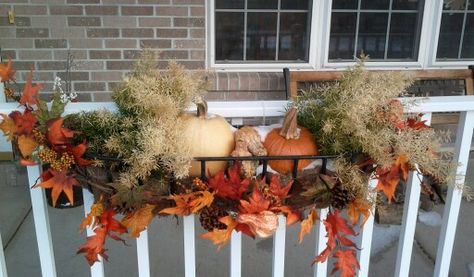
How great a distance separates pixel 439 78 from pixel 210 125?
105 inches

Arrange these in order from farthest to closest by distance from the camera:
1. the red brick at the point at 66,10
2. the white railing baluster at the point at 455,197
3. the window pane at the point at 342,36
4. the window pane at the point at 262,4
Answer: the window pane at the point at 342,36 → the window pane at the point at 262,4 → the red brick at the point at 66,10 → the white railing baluster at the point at 455,197

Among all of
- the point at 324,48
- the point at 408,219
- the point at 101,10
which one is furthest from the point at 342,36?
the point at 408,219

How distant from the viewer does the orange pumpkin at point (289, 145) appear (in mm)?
1040

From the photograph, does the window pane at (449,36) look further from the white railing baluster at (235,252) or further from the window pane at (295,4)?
the white railing baluster at (235,252)

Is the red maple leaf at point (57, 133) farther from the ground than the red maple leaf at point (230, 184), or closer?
farther from the ground

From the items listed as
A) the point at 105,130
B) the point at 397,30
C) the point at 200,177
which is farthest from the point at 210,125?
the point at 397,30

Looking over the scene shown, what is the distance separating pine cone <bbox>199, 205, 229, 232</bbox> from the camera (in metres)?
1.07

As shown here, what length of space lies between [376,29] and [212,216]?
2810 mm

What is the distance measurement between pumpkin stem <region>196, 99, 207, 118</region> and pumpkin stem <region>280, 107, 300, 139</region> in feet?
0.67

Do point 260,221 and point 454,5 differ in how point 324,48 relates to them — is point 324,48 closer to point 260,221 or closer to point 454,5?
point 454,5

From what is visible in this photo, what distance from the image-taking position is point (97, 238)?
1.05 metres

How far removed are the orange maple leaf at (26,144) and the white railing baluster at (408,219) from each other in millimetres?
1120

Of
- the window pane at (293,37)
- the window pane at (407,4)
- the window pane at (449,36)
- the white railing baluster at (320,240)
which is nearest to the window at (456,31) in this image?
the window pane at (449,36)

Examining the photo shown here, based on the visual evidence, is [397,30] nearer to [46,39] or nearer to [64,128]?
[46,39]
